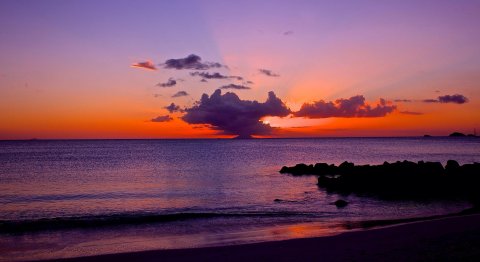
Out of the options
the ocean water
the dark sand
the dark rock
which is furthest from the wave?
the dark rock

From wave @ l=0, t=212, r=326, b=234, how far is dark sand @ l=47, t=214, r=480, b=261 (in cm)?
814

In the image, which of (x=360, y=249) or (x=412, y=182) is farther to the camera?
(x=412, y=182)

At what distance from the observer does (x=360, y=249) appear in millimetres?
12648

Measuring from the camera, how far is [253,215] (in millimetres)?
23438

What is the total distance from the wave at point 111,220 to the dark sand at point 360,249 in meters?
8.14

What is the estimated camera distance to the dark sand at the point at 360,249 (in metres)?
11.4

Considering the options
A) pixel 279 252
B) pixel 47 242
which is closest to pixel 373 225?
pixel 279 252

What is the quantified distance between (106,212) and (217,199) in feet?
29.1

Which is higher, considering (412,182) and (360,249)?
(360,249)

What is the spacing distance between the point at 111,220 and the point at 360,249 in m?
14.4

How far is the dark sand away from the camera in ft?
37.3

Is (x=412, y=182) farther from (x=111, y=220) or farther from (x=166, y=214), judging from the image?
(x=111, y=220)

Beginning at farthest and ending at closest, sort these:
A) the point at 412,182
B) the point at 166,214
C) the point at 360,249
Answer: the point at 412,182 → the point at 166,214 → the point at 360,249

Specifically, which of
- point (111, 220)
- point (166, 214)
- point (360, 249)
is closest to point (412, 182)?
point (166, 214)
